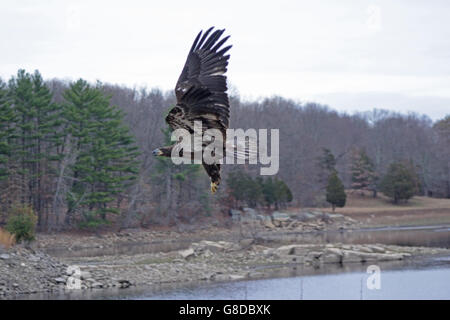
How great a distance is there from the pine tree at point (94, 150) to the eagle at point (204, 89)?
3396cm

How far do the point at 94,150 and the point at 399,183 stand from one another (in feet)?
111

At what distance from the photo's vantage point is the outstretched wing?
12.2 m

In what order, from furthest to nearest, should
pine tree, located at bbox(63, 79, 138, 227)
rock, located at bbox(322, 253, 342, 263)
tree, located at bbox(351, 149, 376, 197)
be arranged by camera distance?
1. tree, located at bbox(351, 149, 376, 197)
2. pine tree, located at bbox(63, 79, 138, 227)
3. rock, located at bbox(322, 253, 342, 263)

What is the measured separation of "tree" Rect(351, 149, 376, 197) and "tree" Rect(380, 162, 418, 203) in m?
3.62

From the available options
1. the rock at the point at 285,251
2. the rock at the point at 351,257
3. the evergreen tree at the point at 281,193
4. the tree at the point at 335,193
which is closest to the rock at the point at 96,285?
the rock at the point at 285,251

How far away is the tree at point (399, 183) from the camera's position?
2680 inches

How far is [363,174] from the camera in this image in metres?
74.1

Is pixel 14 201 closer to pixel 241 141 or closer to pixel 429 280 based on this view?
pixel 429 280

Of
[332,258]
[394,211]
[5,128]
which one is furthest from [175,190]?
[394,211]

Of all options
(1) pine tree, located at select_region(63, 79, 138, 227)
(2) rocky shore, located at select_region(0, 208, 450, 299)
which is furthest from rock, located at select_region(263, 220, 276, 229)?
(1) pine tree, located at select_region(63, 79, 138, 227)

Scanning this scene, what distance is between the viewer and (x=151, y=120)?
60.4 meters

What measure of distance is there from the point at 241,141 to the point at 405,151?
8172cm

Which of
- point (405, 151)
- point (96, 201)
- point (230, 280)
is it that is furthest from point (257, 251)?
point (405, 151)

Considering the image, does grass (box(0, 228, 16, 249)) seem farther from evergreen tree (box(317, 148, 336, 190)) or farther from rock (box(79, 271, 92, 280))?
evergreen tree (box(317, 148, 336, 190))
